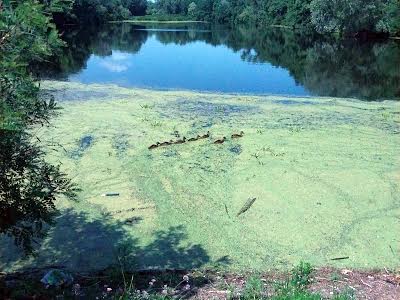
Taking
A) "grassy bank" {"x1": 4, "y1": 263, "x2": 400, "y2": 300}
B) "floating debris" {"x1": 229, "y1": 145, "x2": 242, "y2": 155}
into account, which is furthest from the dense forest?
"floating debris" {"x1": 229, "y1": 145, "x2": 242, "y2": 155}

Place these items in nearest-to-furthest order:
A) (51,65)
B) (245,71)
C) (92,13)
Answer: (51,65) < (245,71) < (92,13)

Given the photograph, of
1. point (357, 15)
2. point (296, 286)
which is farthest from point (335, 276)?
point (357, 15)

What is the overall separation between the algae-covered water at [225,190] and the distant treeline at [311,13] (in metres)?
25.8

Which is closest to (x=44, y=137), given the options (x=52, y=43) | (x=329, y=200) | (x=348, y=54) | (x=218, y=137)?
(x=218, y=137)

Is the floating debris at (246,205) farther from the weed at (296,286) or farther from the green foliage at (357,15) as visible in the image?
the green foliage at (357,15)

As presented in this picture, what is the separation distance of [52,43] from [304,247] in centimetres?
257

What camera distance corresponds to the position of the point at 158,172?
546 centimetres

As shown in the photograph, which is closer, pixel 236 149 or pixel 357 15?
pixel 236 149

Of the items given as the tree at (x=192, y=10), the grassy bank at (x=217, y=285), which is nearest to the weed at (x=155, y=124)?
the grassy bank at (x=217, y=285)

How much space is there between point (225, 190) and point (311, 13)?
3463cm

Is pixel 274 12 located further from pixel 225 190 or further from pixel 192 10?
pixel 225 190

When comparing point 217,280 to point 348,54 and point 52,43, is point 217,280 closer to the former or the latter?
point 52,43

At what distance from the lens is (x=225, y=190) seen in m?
5.04

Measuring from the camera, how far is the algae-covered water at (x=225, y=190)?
387 centimetres
